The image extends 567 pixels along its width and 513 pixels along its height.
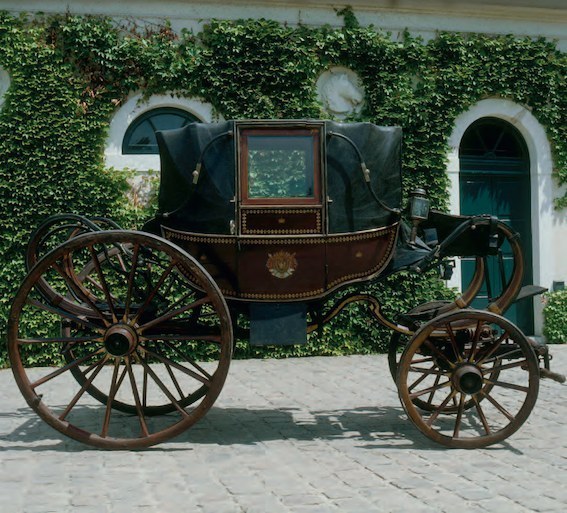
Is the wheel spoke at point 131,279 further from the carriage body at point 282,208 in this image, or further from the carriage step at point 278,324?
the carriage step at point 278,324

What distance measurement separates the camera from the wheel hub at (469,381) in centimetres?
490

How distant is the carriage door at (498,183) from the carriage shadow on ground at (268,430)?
4.86 metres

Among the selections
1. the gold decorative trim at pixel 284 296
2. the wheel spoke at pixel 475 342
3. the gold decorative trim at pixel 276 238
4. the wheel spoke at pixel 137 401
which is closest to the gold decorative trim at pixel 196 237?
the gold decorative trim at pixel 276 238

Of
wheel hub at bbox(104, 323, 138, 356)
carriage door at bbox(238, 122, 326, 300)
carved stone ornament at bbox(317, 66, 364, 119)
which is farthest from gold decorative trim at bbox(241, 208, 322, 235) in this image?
carved stone ornament at bbox(317, 66, 364, 119)

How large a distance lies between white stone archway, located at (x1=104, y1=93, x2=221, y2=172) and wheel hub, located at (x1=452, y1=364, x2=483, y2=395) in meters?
5.44

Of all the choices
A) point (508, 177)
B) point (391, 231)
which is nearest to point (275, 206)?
point (391, 231)

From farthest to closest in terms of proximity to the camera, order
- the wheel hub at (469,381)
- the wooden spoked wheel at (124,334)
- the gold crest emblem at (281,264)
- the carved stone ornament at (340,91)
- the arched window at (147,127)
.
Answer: the carved stone ornament at (340,91), the arched window at (147,127), the gold crest emblem at (281,264), the wheel hub at (469,381), the wooden spoked wheel at (124,334)

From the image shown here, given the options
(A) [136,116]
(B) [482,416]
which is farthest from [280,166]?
(A) [136,116]

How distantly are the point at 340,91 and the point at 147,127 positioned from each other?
2467mm

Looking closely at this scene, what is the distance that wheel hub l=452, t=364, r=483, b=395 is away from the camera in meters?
4.90

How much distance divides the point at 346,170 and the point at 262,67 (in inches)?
183

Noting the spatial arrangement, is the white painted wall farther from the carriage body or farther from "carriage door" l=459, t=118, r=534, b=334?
the carriage body

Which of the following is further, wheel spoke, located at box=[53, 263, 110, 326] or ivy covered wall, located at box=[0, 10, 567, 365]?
ivy covered wall, located at box=[0, 10, 567, 365]

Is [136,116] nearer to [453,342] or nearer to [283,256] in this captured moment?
[283,256]
